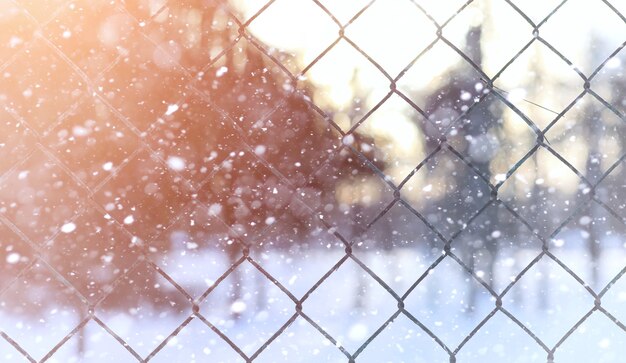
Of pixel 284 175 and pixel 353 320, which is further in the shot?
pixel 284 175

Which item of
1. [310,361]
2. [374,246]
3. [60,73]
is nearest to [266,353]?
[310,361]

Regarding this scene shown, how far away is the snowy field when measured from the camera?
12.8 ft

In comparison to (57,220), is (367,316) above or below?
above

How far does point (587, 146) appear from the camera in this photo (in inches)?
254

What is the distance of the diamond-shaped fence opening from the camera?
4.14 m

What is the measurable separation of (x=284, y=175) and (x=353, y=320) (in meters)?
1.17

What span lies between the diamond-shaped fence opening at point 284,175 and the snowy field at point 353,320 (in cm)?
2

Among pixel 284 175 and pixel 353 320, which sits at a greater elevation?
pixel 284 175

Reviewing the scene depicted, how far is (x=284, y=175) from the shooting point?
5.37 metres

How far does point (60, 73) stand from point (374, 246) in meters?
3.53

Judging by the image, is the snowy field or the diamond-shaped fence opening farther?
the diamond-shaped fence opening

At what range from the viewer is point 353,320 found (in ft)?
16.4

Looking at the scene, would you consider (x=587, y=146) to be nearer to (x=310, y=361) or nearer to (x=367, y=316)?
(x=367, y=316)

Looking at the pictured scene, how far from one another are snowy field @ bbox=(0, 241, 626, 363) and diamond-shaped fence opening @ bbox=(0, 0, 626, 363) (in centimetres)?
2
